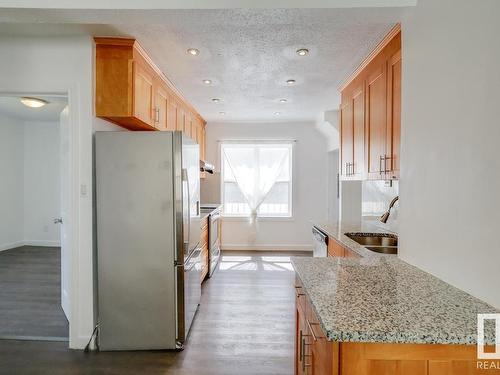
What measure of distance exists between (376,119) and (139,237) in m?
2.12

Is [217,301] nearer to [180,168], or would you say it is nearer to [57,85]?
[180,168]

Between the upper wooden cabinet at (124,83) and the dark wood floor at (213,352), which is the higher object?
the upper wooden cabinet at (124,83)

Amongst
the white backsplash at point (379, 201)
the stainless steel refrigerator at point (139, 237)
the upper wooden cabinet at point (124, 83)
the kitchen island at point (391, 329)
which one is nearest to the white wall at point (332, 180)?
the white backsplash at point (379, 201)

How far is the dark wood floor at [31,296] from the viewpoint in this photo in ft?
8.59

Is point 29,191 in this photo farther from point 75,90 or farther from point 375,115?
point 375,115

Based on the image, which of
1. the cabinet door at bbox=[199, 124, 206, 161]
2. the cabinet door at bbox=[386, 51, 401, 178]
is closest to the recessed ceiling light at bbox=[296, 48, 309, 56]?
the cabinet door at bbox=[386, 51, 401, 178]

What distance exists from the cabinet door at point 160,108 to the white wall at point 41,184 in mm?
3862

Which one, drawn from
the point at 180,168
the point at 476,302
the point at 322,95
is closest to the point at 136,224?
the point at 180,168

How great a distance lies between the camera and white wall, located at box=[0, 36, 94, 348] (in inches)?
88.8

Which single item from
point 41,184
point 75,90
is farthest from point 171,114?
point 41,184

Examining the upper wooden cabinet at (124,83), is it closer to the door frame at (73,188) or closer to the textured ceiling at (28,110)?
the door frame at (73,188)

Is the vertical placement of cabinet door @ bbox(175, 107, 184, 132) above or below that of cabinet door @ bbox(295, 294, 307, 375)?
above

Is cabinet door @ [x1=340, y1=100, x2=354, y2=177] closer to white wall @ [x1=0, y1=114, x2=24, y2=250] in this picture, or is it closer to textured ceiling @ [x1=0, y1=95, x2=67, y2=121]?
textured ceiling @ [x1=0, y1=95, x2=67, y2=121]

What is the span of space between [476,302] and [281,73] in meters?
2.49
